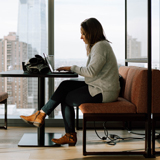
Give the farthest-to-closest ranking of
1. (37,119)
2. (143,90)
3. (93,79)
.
→ (37,119) → (93,79) → (143,90)

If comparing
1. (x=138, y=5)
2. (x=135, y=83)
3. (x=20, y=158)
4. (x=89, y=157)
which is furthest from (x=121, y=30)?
(x=20, y=158)

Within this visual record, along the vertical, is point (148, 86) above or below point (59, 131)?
above

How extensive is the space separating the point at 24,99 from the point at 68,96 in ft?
3.97

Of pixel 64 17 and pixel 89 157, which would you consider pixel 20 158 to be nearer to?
pixel 89 157

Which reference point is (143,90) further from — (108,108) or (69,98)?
(69,98)

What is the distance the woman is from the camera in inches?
106

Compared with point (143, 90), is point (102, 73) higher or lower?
higher

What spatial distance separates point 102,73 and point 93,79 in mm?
99

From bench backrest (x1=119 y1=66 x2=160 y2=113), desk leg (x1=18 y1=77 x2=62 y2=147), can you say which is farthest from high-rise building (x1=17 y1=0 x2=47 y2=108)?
bench backrest (x1=119 y1=66 x2=160 y2=113)

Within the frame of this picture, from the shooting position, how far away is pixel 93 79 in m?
2.77

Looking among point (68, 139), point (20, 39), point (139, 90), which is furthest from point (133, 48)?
point (20, 39)

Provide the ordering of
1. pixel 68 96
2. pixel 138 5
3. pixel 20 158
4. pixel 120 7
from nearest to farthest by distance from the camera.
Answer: pixel 20 158 → pixel 68 96 → pixel 138 5 → pixel 120 7

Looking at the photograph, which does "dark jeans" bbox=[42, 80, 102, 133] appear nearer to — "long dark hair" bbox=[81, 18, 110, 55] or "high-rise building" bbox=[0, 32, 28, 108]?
"long dark hair" bbox=[81, 18, 110, 55]

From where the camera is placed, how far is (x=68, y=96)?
113 inches
